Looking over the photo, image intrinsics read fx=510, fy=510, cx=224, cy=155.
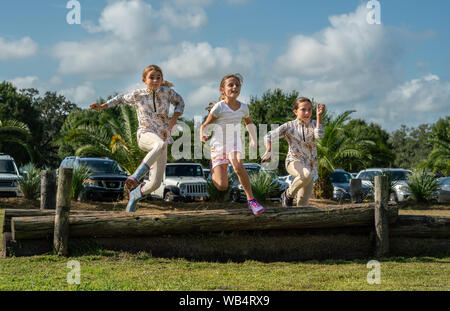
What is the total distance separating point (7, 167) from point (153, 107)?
1434cm

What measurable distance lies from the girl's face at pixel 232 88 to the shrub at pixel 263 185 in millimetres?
9951

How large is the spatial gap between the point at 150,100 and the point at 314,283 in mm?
3436

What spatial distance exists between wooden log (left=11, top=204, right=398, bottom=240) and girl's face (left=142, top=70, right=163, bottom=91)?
1.92m

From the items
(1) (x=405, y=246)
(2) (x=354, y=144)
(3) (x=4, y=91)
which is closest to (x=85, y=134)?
(2) (x=354, y=144)

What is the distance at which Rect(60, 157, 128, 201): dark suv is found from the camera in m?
17.6

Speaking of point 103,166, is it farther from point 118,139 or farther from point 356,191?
point 356,191

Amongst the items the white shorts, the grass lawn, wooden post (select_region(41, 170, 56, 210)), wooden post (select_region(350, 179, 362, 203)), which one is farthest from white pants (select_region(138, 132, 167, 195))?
wooden post (select_region(350, 179, 362, 203))

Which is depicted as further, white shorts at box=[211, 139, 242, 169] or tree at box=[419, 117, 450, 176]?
tree at box=[419, 117, 450, 176]


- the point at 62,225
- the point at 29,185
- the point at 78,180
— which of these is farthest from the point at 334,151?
the point at 62,225

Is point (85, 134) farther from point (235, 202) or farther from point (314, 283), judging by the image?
point (314, 283)

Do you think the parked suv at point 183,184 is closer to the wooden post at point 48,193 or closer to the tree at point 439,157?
the wooden post at point 48,193

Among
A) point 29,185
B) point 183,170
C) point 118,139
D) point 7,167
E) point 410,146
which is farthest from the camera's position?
point 410,146

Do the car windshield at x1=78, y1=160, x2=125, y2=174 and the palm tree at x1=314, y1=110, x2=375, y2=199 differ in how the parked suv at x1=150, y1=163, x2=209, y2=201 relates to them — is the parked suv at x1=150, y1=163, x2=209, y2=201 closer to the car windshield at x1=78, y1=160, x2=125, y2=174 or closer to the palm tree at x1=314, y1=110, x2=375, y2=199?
the car windshield at x1=78, y1=160, x2=125, y2=174

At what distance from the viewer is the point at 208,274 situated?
21.5ft
